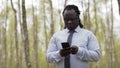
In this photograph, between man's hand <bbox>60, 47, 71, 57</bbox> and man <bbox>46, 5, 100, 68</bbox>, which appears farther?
man <bbox>46, 5, 100, 68</bbox>

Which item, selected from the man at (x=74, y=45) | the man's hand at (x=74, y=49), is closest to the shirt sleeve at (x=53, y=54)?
the man at (x=74, y=45)

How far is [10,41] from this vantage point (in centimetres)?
3117

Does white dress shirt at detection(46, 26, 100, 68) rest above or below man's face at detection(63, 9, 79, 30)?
below

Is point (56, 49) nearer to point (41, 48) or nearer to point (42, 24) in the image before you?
point (42, 24)

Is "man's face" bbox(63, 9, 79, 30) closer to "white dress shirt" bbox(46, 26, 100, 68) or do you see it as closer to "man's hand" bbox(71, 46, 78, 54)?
"white dress shirt" bbox(46, 26, 100, 68)

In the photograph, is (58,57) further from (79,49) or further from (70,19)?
(70,19)

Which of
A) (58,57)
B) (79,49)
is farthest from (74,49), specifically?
(58,57)

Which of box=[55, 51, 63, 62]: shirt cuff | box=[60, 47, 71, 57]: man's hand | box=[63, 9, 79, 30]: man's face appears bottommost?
box=[55, 51, 63, 62]: shirt cuff

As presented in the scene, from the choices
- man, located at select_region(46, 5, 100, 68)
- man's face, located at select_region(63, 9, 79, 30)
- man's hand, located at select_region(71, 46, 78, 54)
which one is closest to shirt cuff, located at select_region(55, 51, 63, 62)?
man, located at select_region(46, 5, 100, 68)

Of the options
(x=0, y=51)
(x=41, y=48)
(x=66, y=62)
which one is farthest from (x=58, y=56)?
(x=41, y=48)

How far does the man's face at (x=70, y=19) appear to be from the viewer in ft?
8.01

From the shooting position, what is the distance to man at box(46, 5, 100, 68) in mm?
2395

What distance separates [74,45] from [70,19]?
0.70 feet

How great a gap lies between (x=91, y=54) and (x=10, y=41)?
29231 millimetres
